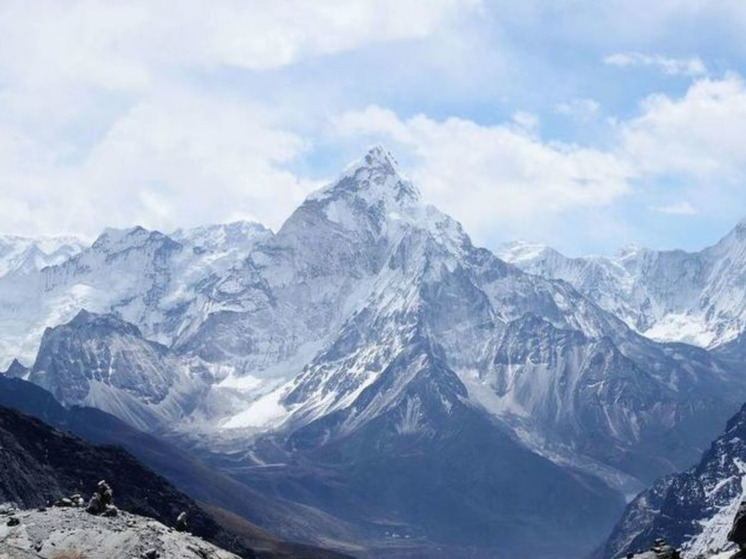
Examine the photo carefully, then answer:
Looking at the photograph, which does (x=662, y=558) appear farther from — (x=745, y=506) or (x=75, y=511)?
(x=75, y=511)

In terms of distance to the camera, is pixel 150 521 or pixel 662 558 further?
pixel 150 521

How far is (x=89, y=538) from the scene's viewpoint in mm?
80625

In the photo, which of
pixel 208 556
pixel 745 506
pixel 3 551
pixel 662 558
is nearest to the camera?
pixel 745 506

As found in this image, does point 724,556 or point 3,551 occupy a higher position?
point 724,556

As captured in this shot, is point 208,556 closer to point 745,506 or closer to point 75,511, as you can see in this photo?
point 75,511

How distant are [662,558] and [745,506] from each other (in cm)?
888

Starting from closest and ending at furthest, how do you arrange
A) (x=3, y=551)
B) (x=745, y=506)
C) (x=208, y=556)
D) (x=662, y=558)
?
(x=745, y=506), (x=662, y=558), (x=3, y=551), (x=208, y=556)

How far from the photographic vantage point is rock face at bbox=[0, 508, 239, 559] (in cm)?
7938

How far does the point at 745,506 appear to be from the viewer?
6638cm

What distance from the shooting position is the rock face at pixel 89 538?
260 feet

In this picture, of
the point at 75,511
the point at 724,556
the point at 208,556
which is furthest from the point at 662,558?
the point at 75,511

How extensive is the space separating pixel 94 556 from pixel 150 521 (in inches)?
298

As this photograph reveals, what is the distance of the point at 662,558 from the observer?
243 ft

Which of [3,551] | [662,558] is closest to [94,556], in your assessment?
[3,551]
